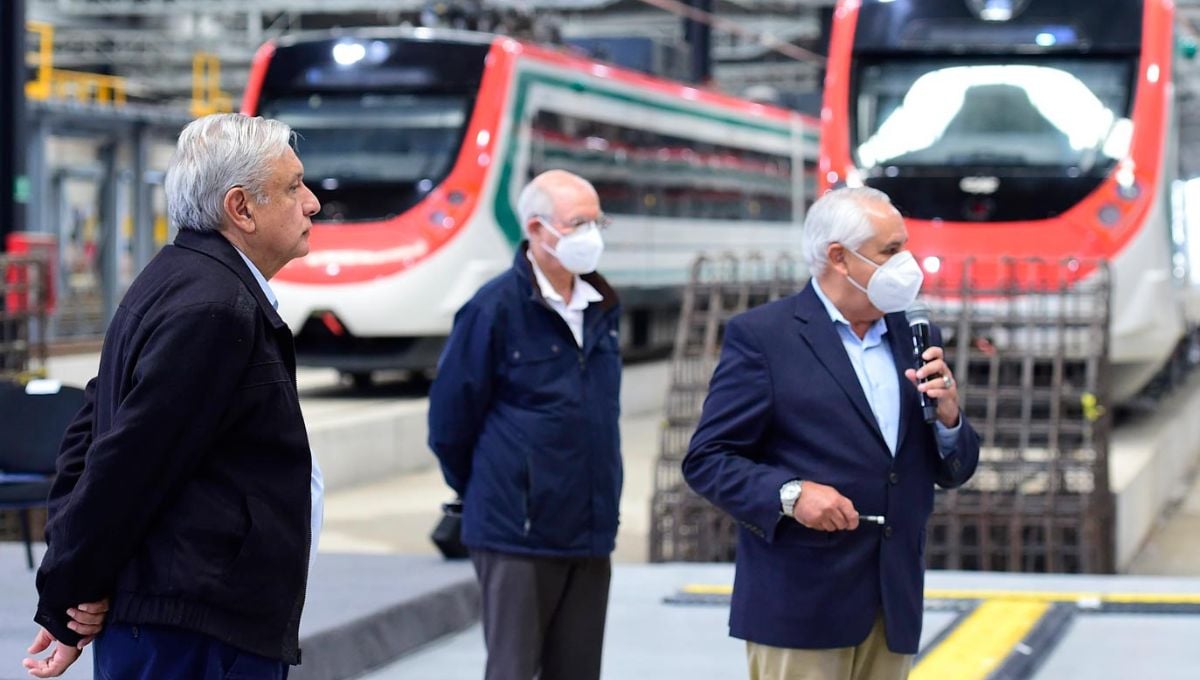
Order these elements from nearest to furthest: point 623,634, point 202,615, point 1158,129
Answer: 1. point 202,615
2. point 623,634
3. point 1158,129

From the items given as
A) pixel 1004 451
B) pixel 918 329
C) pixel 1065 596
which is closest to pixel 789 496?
pixel 918 329

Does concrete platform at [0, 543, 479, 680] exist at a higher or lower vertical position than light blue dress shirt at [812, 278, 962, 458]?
lower

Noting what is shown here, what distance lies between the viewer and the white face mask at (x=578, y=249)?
546 cm

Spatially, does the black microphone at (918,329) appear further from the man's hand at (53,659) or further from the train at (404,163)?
the train at (404,163)

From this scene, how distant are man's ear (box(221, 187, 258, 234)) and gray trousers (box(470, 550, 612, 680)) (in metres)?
2.11

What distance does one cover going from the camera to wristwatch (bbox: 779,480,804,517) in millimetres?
4223

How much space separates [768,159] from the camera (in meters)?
26.6

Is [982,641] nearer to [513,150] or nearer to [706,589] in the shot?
[706,589]

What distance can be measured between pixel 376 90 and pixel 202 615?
13605 millimetres

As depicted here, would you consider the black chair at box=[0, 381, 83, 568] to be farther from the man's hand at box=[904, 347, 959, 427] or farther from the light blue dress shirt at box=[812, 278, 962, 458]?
the man's hand at box=[904, 347, 959, 427]

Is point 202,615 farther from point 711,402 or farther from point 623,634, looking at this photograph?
point 623,634

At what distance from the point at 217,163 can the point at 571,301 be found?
2.24 m

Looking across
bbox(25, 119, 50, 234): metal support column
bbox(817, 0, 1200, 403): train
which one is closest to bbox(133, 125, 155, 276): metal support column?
bbox(25, 119, 50, 234): metal support column

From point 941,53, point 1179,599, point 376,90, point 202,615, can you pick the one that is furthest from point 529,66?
point 202,615
